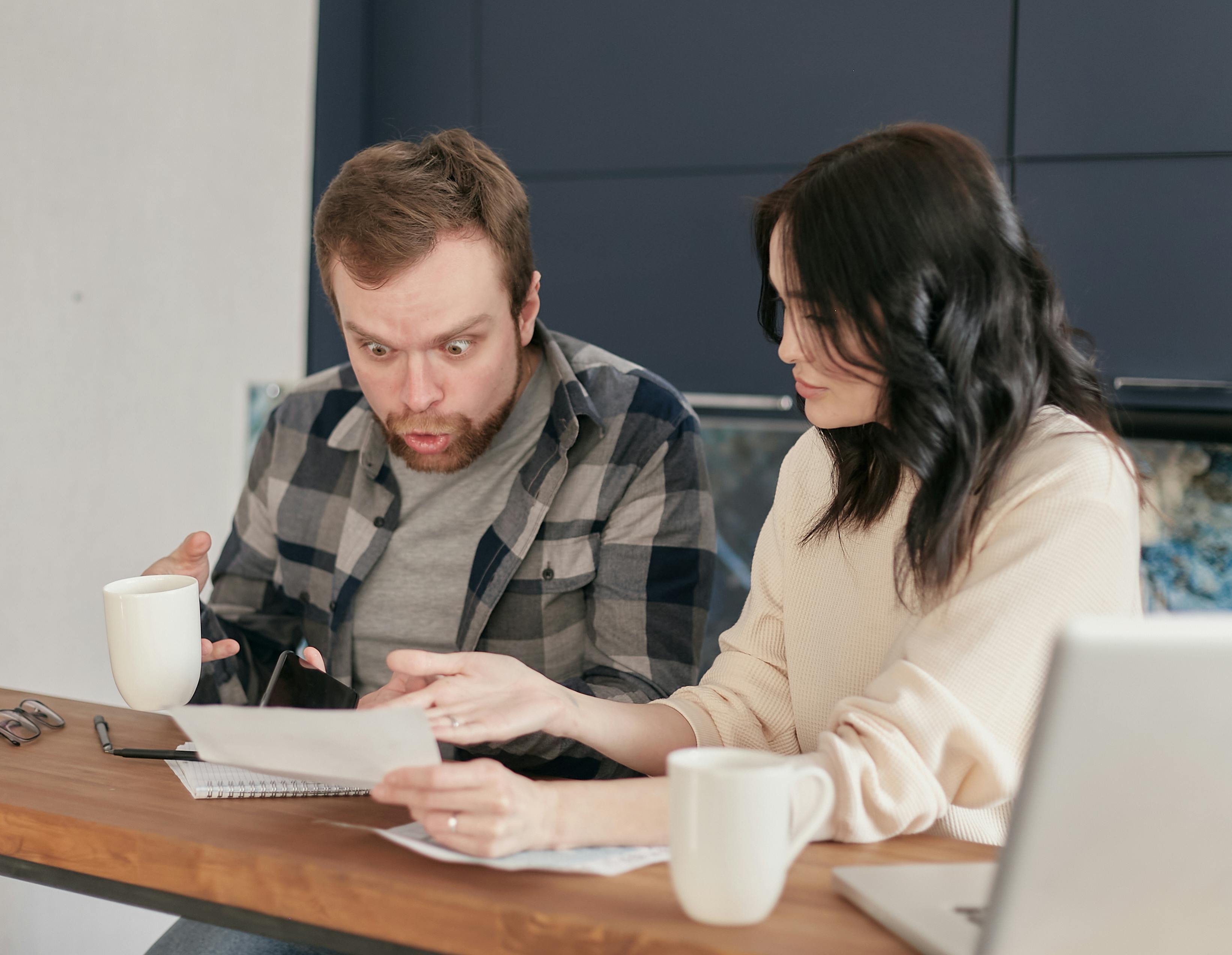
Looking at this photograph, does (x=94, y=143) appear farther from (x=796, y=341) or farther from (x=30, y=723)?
(x=796, y=341)

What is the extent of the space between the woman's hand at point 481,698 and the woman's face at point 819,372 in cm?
Answer: 38

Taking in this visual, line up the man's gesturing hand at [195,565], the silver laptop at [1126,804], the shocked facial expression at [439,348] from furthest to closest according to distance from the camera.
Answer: the shocked facial expression at [439,348] → the man's gesturing hand at [195,565] → the silver laptop at [1126,804]

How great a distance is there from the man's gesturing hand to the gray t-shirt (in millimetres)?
313

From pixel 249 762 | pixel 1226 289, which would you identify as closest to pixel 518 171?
pixel 1226 289

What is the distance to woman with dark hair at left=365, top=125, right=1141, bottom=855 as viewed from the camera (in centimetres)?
84

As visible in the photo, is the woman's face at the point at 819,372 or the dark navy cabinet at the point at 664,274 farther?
the dark navy cabinet at the point at 664,274

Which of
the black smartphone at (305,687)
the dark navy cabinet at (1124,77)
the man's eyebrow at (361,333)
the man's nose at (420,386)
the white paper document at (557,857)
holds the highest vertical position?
the dark navy cabinet at (1124,77)

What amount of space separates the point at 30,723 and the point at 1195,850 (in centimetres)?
103

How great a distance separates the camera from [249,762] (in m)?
0.82

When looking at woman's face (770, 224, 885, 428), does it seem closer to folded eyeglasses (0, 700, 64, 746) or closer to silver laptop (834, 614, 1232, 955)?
silver laptop (834, 614, 1232, 955)

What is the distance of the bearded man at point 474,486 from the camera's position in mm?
1389

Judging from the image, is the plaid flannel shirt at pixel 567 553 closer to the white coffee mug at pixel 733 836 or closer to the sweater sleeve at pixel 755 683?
the sweater sleeve at pixel 755 683

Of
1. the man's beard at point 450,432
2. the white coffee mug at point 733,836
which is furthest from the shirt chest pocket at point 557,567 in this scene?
the white coffee mug at point 733,836

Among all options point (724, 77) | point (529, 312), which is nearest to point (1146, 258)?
point (724, 77)
